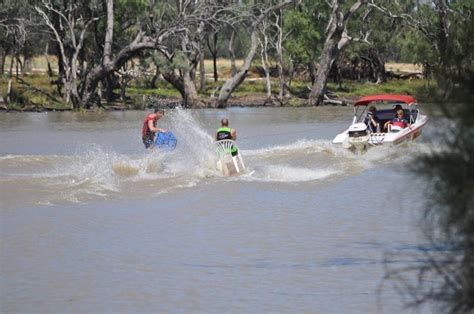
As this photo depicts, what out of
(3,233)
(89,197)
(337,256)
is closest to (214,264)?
(337,256)

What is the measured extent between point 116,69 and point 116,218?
1449 inches

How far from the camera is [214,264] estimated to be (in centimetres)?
1295

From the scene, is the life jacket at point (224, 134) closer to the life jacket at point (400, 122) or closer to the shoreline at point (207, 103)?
the life jacket at point (400, 122)

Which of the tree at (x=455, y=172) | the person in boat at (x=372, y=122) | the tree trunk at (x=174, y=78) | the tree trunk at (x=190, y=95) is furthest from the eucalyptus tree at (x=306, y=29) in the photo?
the tree at (x=455, y=172)

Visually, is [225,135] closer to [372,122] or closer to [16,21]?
[372,122]

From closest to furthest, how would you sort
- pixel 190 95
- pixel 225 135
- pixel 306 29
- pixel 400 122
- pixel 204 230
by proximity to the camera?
pixel 204 230
pixel 225 135
pixel 400 122
pixel 190 95
pixel 306 29

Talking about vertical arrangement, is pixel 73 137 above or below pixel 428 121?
below

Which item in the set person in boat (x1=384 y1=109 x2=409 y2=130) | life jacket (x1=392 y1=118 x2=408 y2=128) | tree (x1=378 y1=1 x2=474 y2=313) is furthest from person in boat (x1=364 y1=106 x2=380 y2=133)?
tree (x1=378 y1=1 x2=474 y2=313)

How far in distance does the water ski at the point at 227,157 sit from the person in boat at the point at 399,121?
7.12 metres

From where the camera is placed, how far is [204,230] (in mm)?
15602

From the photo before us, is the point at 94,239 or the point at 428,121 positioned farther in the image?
the point at 94,239

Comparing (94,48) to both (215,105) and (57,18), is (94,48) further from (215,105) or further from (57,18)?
(215,105)

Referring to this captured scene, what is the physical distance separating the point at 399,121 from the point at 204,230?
1347 centimetres

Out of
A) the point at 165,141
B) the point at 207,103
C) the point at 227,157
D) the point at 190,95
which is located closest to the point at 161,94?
the point at 207,103
